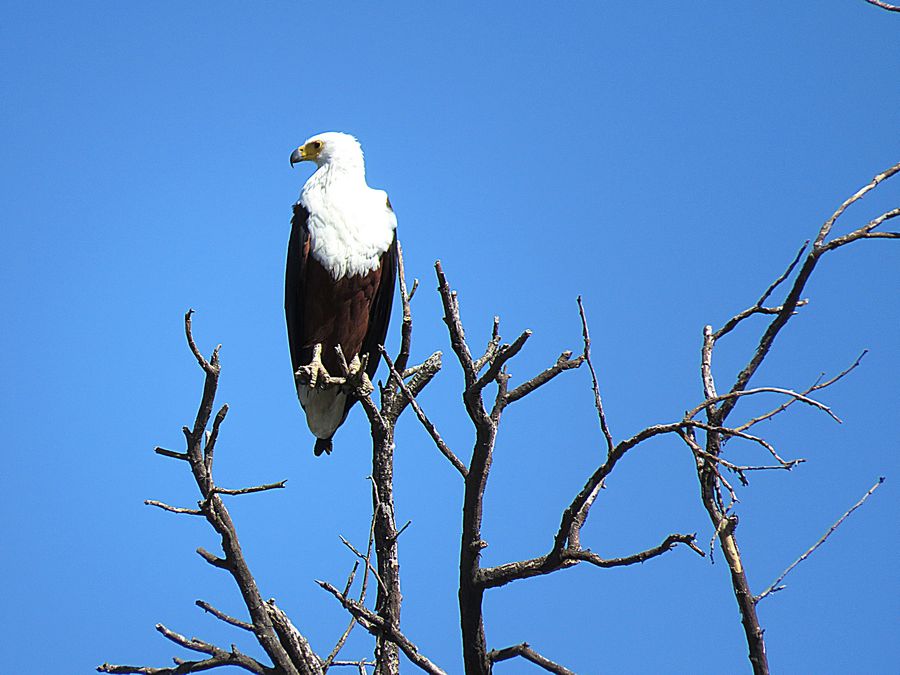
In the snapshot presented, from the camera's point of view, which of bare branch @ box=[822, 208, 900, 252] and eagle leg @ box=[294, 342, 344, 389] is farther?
eagle leg @ box=[294, 342, 344, 389]

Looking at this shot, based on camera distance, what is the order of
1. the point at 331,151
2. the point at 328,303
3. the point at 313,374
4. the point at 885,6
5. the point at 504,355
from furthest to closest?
1. the point at 331,151
2. the point at 328,303
3. the point at 313,374
4. the point at 504,355
5. the point at 885,6

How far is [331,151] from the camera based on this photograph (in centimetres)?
573

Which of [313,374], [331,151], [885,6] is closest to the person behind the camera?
[885,6]

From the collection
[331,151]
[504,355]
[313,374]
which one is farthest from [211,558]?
[331,151]

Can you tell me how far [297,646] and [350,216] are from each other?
2.50m

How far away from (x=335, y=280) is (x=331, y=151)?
901mm

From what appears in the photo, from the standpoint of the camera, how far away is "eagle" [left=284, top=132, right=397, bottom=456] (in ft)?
17.1

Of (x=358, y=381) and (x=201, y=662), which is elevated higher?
(x=358, y=381)

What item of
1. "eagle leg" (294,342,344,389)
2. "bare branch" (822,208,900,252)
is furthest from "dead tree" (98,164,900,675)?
"eagle leg" (294,342,344,389)

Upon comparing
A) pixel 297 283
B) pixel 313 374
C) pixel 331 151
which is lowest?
pixel 313 374

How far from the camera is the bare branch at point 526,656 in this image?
9.48 feet

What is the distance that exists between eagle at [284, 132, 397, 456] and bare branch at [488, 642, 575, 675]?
226cm

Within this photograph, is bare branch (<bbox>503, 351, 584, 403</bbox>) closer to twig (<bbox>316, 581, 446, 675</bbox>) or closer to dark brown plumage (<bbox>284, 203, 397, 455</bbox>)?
twig (<bbox>316, 581, 446, 675</bbox>)

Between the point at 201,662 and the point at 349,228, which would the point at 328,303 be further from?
the point at 201,662
